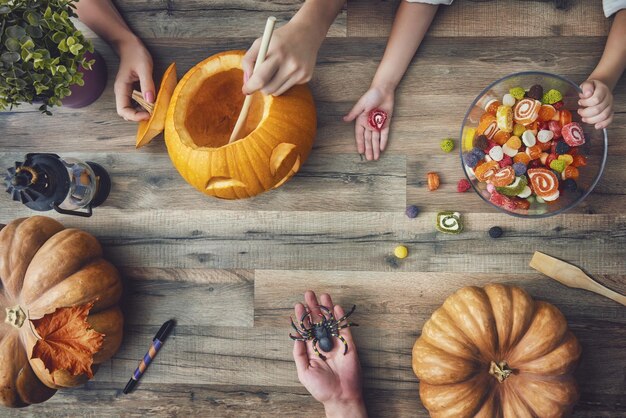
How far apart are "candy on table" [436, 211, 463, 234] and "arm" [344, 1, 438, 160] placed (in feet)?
0.78

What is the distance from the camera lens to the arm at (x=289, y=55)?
39.7 inches

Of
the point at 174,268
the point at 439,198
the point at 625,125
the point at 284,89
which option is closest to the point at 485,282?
the point at 439,198

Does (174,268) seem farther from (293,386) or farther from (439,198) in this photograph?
(439,198)

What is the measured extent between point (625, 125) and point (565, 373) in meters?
0.66

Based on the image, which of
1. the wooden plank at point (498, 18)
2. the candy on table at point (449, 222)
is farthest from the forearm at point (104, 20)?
the candy on table at point (449, 222)

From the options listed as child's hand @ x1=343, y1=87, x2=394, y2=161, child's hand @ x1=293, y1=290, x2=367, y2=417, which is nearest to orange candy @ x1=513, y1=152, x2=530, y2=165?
child's hand @ x1=343, y1=87, x2=394, y2=161

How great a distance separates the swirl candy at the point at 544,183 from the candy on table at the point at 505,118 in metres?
0.12

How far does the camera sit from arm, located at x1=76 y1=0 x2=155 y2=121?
130cm

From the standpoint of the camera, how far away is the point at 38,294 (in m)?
1.17

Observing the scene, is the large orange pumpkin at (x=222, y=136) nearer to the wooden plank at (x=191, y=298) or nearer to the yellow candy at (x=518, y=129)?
the wooden plank at (x=191, y=298)

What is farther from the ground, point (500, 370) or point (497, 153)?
point (497, 153)

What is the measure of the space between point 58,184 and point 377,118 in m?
0.82

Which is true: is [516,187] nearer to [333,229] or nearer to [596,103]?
[596,103]

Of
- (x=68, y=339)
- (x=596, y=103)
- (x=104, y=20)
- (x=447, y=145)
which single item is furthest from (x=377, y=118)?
(x=68, y=339)
